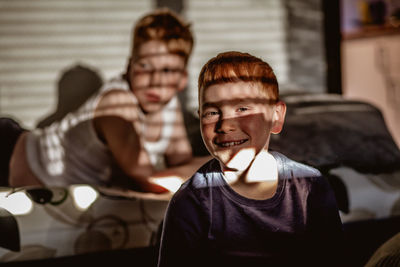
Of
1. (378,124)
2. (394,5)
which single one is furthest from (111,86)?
(394,5)

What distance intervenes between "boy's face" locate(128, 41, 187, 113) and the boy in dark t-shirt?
0.60 m

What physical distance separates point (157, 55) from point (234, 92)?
0.66 m

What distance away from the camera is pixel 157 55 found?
1105 mm

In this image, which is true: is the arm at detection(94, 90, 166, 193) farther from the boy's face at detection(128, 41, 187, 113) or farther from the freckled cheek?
the freckled cheek

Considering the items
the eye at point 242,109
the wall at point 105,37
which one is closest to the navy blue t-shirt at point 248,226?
the eye at point 242,109

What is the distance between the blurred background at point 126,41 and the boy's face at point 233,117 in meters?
1.55

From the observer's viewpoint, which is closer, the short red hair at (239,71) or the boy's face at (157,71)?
the short red hair at (239,71)

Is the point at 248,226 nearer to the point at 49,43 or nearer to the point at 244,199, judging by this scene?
the point at 244,199

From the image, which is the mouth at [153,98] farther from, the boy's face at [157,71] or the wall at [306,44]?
the wall at [306,44]

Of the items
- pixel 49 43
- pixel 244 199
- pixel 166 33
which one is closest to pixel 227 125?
pixel 244 199

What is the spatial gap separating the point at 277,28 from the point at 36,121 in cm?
185

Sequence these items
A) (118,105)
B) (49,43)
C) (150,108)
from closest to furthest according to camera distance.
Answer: (118,105) → (150,108) → (49,43)

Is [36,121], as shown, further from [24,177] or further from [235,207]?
[235,207]

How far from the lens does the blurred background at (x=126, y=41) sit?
235 centimetres
